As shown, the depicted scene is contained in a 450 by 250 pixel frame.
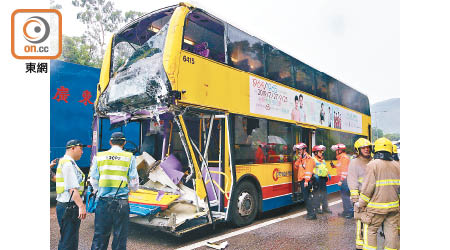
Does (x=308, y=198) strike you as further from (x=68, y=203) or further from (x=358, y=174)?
(x=68, y=203)

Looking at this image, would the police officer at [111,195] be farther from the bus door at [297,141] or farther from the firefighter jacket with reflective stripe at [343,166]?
the firefighter jacket with reflective stripe at [343,166]

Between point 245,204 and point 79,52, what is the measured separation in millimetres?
18471

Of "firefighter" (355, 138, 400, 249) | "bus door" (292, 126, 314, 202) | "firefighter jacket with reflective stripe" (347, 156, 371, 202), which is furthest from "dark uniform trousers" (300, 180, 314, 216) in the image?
"firefighter" (355, 138, 400, 249)

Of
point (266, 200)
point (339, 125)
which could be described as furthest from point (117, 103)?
point (339, 125)

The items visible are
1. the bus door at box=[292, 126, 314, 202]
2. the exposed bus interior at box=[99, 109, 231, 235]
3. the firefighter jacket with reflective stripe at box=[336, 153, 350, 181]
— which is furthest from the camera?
the bus door at box=[292, 126, 314, 202]

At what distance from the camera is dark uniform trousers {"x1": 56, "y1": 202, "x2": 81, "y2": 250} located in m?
3.72

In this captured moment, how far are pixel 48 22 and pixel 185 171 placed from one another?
11.9 feet

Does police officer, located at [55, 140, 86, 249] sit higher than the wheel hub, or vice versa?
police officer, located at [55, 140, 86, 249]

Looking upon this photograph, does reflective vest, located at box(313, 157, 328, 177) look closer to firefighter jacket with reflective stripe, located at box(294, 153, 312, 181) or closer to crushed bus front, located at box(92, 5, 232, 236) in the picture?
firefighter jacket with reflective stripe, located at box(294, 153, 312, 181)

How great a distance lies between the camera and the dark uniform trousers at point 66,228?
3.72 meters

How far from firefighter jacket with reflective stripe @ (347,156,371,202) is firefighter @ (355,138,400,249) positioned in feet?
1.81

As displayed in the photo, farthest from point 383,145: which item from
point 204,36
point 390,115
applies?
point 204,36

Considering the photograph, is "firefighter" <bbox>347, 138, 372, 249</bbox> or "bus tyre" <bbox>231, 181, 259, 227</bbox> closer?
"firefighter" <bbox>347, 138, 372, 249</bbox>

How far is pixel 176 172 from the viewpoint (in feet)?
20.0
